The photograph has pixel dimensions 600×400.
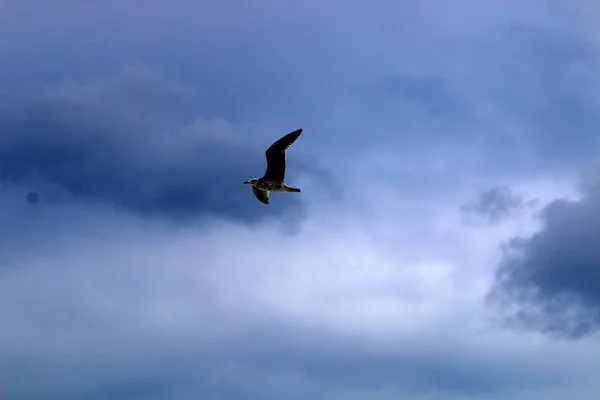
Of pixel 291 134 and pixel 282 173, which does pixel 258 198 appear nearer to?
pixel 282 173

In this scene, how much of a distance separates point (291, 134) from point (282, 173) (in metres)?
5.50

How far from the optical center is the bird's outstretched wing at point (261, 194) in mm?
79250

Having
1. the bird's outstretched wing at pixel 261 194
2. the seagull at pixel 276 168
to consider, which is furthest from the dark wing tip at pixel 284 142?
the bird's outstretched wing at pixel 261 194

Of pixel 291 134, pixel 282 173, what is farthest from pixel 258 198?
pixel 291 134

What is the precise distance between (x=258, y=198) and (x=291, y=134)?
47.3 feet

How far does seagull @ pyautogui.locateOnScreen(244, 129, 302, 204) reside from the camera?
68.4m

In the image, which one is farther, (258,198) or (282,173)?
(258,198)

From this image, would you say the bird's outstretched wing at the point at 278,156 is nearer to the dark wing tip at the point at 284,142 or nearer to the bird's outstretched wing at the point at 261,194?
the dark wing tip at the point at 284,142

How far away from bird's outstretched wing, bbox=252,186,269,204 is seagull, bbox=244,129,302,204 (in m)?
0.46

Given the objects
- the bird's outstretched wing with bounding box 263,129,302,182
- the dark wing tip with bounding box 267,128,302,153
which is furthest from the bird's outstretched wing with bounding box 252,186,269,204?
the dark wing tip with bounding box 267,128,302,153

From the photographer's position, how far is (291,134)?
68.0 m

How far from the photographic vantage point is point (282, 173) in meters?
71.7

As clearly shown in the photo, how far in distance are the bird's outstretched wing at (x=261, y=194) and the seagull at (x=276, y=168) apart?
1.51 ft

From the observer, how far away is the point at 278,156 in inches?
2739
